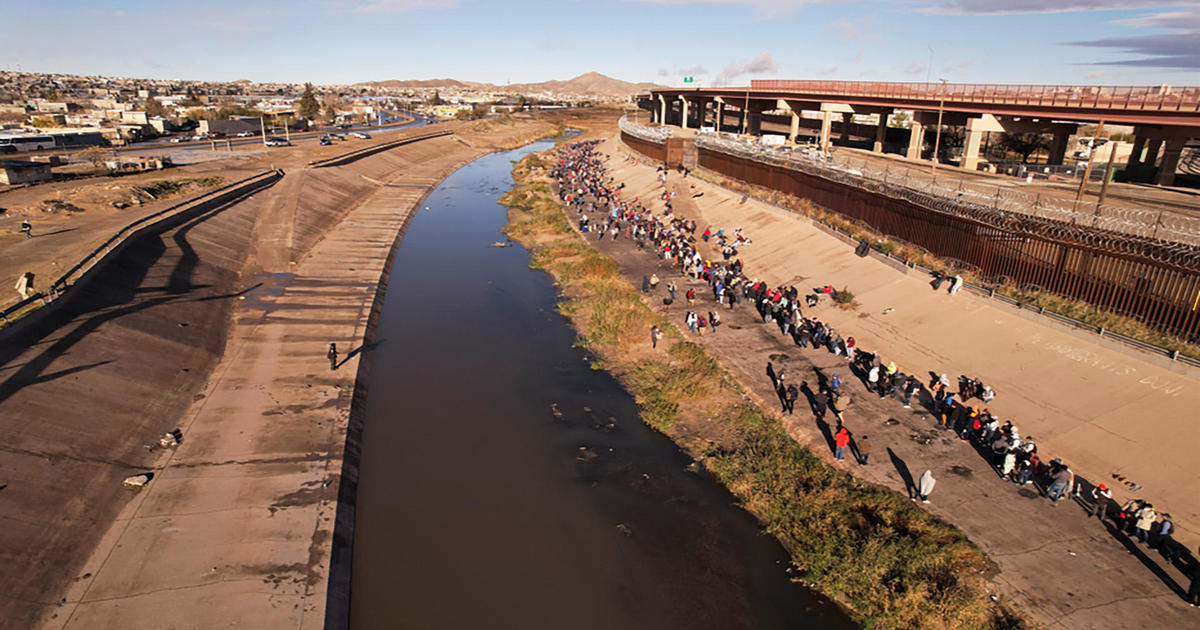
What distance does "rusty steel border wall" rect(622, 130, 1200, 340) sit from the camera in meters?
18.1

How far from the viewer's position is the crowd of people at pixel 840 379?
558 inches

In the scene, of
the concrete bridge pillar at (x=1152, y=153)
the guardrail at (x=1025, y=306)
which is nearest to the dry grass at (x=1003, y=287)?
the guardrail at (x=1025, y=306)

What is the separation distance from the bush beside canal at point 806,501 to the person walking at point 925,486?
40 centimetres

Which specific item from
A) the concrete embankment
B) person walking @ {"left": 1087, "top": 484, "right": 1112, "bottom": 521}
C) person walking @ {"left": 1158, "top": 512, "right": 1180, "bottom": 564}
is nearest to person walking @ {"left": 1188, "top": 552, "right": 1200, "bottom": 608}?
person walking @ {"left": 1158, "top": 512, "right": 1180, "bottom": 564}

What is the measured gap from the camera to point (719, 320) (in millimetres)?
25812

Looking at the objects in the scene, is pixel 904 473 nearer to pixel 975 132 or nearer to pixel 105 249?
pixel 975 132

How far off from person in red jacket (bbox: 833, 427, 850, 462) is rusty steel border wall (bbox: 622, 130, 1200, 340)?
1071 centimetres

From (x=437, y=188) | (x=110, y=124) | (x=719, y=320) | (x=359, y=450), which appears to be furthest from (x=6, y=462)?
(x=110, y=124)

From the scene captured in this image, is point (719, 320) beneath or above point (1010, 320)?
beneath

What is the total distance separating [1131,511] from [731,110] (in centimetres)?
9652

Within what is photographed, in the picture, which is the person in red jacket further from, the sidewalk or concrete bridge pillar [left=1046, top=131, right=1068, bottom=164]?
concrete bridge pillar [left=1046, top=131, right=1068, bottom=164]

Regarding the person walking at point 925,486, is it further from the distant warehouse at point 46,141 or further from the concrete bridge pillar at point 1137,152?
the distant warehouse at point 46,141

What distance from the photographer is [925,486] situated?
1447 cm

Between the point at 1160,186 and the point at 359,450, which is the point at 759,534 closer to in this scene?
the point at 359,450
